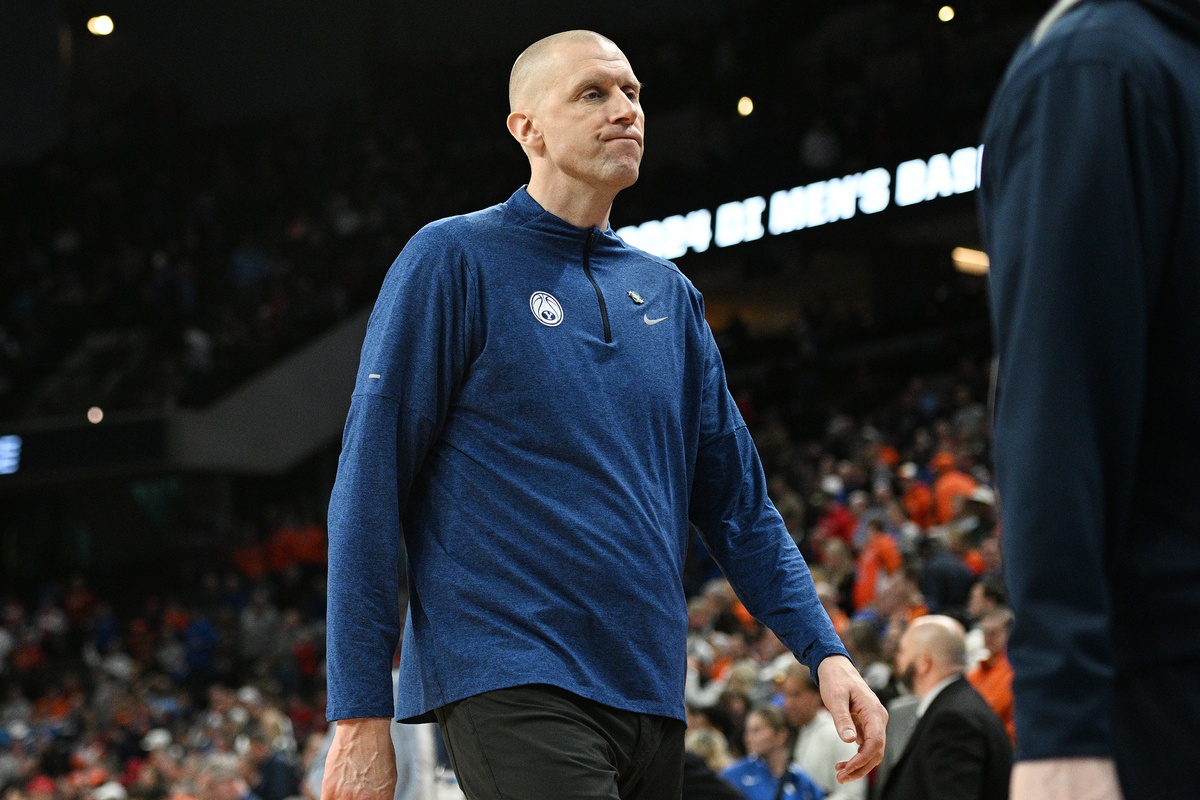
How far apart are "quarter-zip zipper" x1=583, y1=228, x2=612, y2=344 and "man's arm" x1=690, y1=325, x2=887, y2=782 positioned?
0.91 feet

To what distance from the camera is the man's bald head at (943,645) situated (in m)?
5.07

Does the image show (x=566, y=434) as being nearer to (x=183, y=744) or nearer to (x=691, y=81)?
(x=183, y=744)

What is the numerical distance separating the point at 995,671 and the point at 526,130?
4.12 metres

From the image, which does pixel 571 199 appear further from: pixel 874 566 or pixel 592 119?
pixel 874 566

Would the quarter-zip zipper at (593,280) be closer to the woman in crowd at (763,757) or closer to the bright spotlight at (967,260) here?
the woman in crowd at (763,757)

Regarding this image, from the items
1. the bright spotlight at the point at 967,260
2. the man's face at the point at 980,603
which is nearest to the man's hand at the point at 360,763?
the man's face at the point at 980,603

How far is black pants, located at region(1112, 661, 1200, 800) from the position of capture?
4.08 feet

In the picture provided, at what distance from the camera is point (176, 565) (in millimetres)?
22422

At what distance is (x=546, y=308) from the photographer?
2.48 metres

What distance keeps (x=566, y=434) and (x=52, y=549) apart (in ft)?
79.2

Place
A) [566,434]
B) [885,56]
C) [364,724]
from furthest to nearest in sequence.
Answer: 1. [885,56]
2. [566,434]
3. [364,724]

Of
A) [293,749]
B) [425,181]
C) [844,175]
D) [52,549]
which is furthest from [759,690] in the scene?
[52,549]

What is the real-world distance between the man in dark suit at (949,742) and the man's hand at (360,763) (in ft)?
9.73

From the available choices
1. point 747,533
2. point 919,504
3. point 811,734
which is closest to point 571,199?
point 747,533
